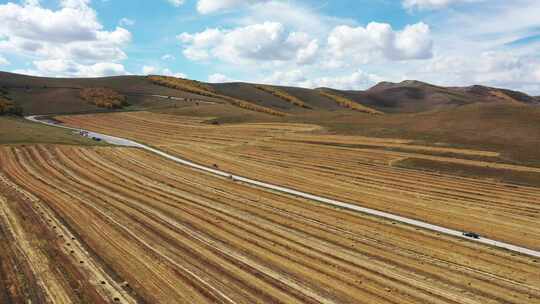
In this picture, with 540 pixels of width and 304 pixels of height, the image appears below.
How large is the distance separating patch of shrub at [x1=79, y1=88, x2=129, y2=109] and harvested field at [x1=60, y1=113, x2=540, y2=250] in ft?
134

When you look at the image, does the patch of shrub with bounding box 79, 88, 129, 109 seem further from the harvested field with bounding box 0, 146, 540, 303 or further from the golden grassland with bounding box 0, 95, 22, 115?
the harvested field with bounding box 0, 146, 540, 303

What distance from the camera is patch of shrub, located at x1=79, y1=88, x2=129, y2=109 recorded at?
144075mm

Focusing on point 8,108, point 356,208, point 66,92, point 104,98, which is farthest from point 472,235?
point 66,92

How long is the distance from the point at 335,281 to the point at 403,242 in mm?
10228

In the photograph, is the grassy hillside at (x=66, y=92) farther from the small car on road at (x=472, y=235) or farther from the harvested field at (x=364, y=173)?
the small car on road at (x=472, y=235)

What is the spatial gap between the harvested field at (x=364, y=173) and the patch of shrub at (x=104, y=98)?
41.0 metres

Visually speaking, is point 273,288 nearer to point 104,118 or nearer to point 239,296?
point 239,296

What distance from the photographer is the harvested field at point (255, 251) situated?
23047mm

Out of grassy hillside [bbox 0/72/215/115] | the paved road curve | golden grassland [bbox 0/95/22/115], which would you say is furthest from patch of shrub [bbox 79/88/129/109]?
the paved road curve

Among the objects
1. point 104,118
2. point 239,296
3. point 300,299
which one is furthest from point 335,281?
point 104,118

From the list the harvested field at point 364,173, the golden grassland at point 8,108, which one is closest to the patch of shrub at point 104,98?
the golden grassland at point 8,108

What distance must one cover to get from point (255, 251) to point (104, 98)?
13886cm

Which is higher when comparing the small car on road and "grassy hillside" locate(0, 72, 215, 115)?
"grassy hillside" locate(0, 72, 215, 115)

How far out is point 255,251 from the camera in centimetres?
2900
